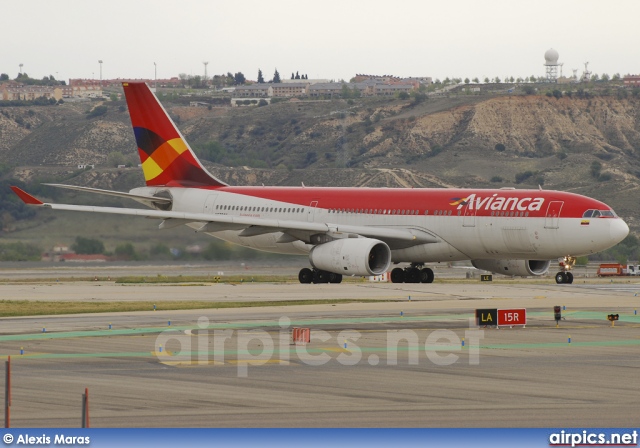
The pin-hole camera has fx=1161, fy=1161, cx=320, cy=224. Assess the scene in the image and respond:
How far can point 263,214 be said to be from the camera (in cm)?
5672

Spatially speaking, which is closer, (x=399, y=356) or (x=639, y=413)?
(x=639, y=413)

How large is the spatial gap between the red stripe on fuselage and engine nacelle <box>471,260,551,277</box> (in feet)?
12.3

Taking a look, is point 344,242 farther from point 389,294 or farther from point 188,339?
point 188,339

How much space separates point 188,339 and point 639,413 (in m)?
13.9

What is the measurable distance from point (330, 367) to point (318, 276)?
29.7 metres

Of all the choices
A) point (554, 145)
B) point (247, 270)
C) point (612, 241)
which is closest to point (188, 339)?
point (612, 241)

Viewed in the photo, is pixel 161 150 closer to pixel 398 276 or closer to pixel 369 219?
pixel 369 219

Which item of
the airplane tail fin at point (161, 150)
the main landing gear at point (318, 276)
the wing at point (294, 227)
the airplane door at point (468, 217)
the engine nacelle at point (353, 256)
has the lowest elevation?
the main landing gear at point (318, 276)

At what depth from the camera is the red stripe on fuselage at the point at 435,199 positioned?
48812 mm

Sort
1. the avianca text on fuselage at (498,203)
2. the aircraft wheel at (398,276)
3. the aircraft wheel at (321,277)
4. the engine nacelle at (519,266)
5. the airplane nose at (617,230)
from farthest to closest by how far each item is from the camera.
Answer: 1. the aircraft wheel at (398,276)
2. the aircraft wheel at (321,277)
3. the engine nacelle at (519,266)
4. the avianca text on fuselage at (498,203)
5. the airplane nose at (617,230)

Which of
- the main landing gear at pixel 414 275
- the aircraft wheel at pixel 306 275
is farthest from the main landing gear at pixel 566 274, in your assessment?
the aircraft wheel at pixel 306 275

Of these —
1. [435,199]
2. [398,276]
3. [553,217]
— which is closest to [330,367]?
[553,217]

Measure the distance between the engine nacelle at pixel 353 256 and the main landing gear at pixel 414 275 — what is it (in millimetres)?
4807

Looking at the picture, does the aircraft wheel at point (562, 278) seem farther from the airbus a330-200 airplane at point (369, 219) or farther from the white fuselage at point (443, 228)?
the white fuselage at point (443, 228)
